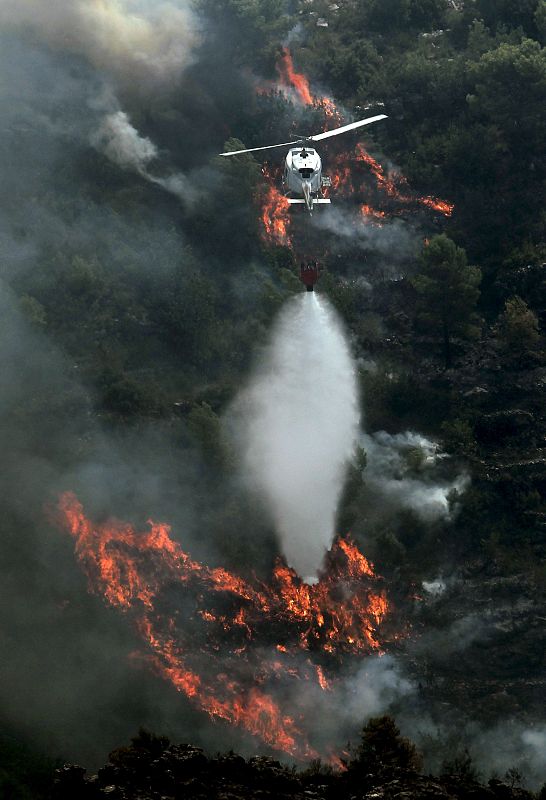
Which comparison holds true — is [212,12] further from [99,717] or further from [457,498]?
[99,717]

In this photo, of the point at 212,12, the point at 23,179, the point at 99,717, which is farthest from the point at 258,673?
the point at 212,12

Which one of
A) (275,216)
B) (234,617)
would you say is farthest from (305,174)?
(234,617)

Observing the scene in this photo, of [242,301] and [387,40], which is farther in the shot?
[387,40]

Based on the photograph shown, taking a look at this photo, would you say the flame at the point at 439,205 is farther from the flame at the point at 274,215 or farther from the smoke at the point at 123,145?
the smoke at the point at 123,145

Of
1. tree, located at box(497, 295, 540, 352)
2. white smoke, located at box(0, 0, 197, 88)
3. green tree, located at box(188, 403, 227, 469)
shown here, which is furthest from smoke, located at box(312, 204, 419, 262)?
green tree, located at box(188, 403, 227, 469)

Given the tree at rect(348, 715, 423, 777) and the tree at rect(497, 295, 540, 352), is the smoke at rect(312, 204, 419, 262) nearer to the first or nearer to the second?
the tree at rect(497, 295, 540, 352)

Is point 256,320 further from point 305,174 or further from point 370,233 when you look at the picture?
point 370,233
